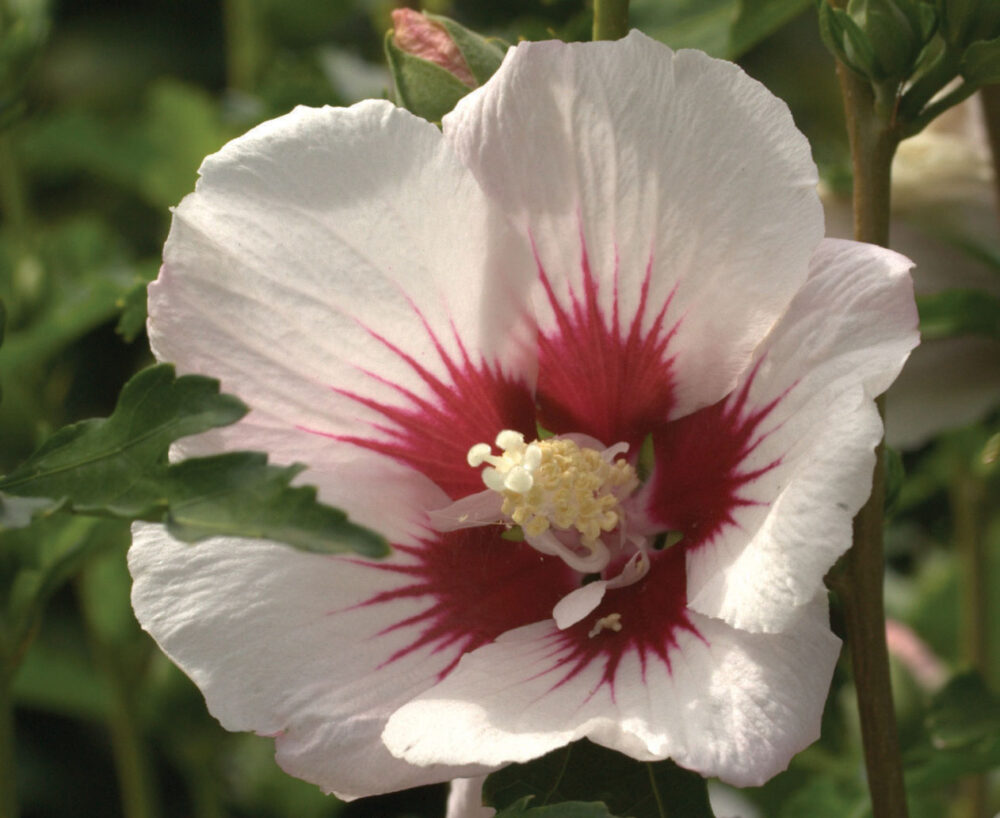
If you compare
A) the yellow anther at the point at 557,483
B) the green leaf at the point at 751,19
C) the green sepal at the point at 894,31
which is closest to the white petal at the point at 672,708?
the yellow anther at the point at 557,483

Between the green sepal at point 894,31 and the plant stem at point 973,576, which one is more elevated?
the green sepal at point 894,31

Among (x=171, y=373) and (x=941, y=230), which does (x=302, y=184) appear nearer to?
(x=171, y=373)

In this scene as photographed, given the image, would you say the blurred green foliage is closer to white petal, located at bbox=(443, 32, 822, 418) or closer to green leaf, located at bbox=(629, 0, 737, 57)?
green leaf, located at bbox=(629, 0, 737, 57)

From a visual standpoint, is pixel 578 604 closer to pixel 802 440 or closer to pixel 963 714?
pixel 802 440

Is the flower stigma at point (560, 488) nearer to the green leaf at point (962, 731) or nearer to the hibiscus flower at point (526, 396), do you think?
the hibiscus flower at point (526, 396)

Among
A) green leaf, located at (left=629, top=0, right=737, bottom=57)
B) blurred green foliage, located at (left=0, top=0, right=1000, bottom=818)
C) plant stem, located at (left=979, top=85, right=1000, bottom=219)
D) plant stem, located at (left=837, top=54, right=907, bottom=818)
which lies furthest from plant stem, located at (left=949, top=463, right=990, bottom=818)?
plant stem, located at (left=837, top=54, right=907, bottom=818)

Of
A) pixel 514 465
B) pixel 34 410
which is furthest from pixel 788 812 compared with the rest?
pixel 34 410
